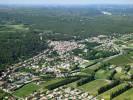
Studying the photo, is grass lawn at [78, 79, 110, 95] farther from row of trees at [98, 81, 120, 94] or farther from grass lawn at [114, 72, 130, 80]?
grass lawn at [114, 72, 130, 80]

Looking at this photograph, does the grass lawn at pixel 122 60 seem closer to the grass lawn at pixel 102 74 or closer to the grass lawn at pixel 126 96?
the grass lawn at pixel 102 74

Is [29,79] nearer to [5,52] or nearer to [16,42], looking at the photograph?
[5,52]

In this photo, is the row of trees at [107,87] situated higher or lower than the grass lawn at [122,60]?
higher

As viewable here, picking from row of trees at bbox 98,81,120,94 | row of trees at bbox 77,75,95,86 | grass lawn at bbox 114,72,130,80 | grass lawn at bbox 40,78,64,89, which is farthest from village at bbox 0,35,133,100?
grass lawn at bbox 114,72,130,80

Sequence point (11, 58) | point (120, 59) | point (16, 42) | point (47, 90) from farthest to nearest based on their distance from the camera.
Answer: point (16, 42) < point (11, 58) < point (120, 59) < point (47, 90)

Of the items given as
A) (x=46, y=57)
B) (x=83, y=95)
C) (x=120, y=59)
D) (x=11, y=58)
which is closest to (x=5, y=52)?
(x=11, y=58)

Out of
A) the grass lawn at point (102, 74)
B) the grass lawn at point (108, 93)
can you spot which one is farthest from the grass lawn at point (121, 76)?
the grass lawn at point (108, 93)

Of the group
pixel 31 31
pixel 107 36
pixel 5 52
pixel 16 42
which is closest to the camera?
pixel 5 52

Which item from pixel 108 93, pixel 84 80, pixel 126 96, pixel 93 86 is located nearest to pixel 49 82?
pixel 84 80
